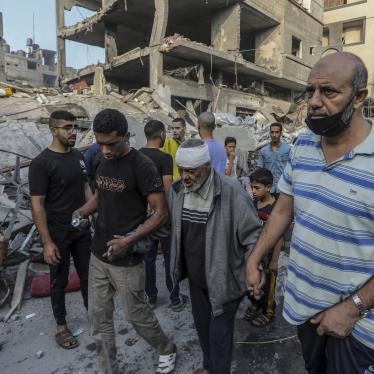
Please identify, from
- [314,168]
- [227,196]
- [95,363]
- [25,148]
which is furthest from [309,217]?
[25,148]

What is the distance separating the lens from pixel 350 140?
55.1 inches

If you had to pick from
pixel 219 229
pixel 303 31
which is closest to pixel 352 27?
pixel 303 31

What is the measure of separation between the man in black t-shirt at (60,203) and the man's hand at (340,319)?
2091 millimetres

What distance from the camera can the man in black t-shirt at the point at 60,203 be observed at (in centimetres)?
272

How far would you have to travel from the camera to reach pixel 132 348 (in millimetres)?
2855

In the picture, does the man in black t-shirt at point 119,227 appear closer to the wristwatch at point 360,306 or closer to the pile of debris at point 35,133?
the wristwatch at point 360,306

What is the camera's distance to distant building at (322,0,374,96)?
1095 inches

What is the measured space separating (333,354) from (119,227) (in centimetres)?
144

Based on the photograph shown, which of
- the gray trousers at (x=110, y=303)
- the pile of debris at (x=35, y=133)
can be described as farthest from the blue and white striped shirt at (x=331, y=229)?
the pile of debris at (x=35, y=133)

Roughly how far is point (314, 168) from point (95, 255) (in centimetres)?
162

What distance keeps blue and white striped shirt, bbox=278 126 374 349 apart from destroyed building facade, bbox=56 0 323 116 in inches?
542

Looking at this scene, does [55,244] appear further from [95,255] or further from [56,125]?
[56,125]

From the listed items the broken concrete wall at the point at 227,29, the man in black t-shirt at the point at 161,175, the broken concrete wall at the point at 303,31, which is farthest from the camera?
the broken concrete wall at the point at 303,31

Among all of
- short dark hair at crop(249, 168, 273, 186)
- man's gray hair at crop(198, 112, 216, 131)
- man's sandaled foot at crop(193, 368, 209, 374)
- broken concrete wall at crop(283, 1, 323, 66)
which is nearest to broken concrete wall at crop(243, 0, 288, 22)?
broken concrete wall at crop(283, 1, 323, 66)
